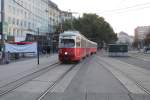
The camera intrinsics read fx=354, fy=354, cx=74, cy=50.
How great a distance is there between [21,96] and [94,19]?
4552 inches

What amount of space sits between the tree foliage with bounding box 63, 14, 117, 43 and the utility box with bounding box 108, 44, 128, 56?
52.3m

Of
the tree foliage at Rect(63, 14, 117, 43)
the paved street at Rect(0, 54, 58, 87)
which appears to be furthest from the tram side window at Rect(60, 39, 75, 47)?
the tree foliage at Rect(63, 14, 117, 43)

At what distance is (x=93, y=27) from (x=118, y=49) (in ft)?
190

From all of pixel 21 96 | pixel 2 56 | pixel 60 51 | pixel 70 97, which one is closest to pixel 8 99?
pixel 21 96

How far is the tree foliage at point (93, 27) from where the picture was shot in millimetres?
122125

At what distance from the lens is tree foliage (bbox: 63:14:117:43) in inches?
4808

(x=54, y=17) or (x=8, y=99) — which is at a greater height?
(x=54, y=17)

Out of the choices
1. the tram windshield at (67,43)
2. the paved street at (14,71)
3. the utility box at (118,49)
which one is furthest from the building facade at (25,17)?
the paved street at (14,71)

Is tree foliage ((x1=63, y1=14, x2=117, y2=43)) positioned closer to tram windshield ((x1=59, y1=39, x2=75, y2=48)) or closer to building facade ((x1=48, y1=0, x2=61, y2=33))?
building facade ((x1=48, y1=0, x2=61, y2=33))

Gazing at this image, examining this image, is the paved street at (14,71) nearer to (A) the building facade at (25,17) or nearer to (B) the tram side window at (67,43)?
(B) the tram side window at (67,43)

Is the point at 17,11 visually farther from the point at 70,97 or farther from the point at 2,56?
the point at 70,97

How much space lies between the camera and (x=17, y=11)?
74875mm

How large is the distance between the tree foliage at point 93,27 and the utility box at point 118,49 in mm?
52340

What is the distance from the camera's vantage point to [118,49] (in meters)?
67.5
